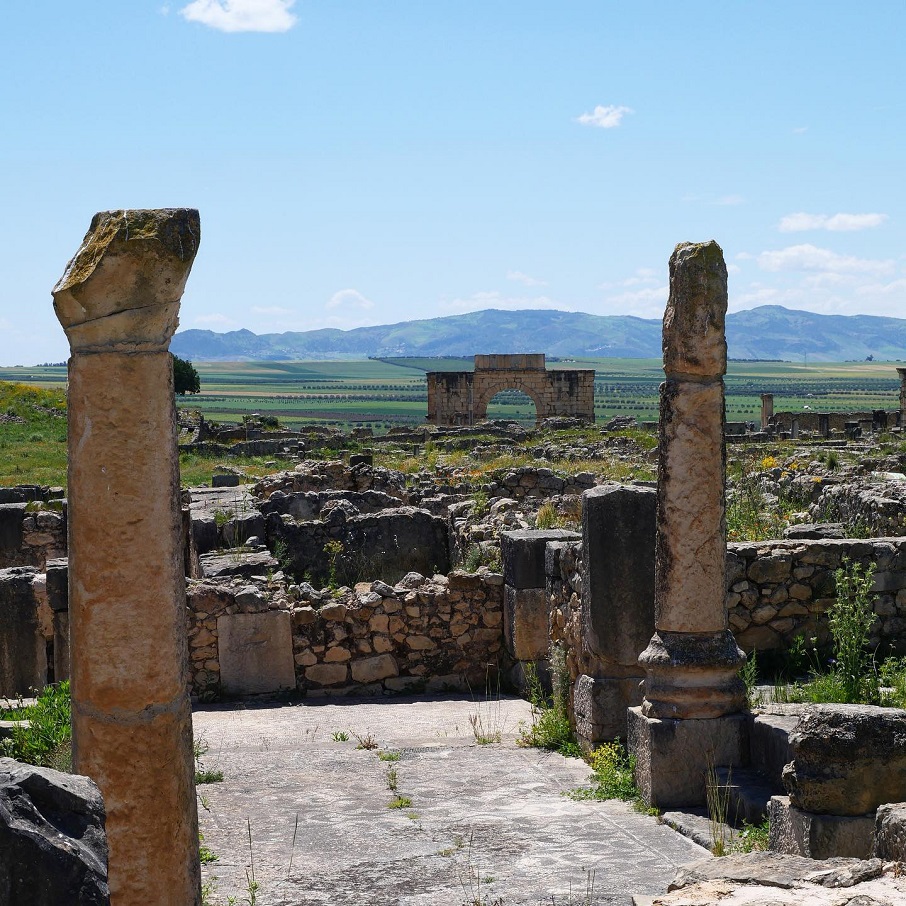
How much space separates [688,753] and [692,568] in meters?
0.97

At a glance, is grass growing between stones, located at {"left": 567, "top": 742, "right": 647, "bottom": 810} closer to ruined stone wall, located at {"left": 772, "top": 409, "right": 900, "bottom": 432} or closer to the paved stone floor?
the paved stone floor

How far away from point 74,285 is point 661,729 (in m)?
4.13

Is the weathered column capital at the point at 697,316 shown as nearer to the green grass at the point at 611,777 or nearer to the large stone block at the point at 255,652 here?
the green grass at the point at 611,777

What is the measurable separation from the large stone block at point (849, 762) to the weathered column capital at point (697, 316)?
212 centimetres

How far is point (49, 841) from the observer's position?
2.79 meters

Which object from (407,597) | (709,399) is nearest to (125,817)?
(709,399)

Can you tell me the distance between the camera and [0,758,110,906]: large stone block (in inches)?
107

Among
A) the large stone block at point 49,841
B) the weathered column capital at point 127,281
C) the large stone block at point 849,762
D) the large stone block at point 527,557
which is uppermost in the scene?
the weathered column capital at point 127,281

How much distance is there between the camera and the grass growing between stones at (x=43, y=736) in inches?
247

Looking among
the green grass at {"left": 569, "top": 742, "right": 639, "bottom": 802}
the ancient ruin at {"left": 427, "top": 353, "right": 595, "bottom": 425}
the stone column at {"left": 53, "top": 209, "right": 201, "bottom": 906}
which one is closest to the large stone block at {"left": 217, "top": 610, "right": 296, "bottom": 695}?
the green grass at {"left": 569, "top": 742, "right": 639, "bottom": 802}

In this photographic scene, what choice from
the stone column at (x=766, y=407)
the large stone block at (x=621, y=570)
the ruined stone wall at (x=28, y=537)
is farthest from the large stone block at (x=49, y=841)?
the stone column at (x=766, y=407)

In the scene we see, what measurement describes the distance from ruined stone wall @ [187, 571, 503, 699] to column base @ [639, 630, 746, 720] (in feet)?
12.3

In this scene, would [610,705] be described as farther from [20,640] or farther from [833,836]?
[20,640]

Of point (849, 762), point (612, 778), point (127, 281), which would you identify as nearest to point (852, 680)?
point (612, 778)
